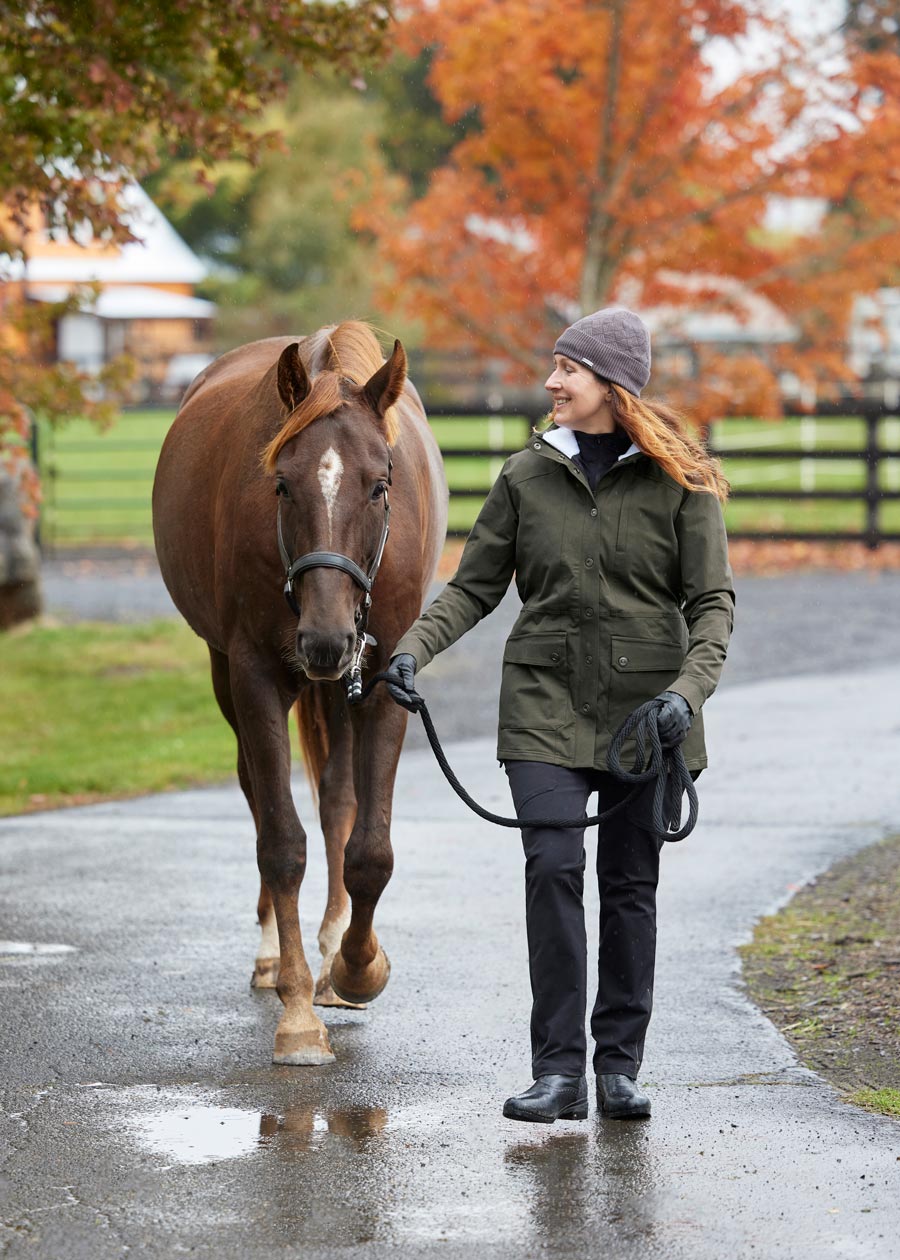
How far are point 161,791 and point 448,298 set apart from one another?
1140 centimetres

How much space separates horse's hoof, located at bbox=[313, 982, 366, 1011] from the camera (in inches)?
221

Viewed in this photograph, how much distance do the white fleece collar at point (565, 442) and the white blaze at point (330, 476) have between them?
554 millimetres

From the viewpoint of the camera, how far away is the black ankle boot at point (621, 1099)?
4480 millimetres

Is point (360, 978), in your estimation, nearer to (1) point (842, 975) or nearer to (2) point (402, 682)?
(2) point (402, 682)

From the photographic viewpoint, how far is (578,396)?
456 centimetres

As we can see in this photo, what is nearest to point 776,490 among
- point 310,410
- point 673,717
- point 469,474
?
point 469,474

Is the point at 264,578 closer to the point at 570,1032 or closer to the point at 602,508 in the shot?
the point at 602,508

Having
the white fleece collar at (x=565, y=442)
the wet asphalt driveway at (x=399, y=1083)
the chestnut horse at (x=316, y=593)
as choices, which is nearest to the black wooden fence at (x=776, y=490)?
the wet asphalt driveway at (x=399, y=1083)

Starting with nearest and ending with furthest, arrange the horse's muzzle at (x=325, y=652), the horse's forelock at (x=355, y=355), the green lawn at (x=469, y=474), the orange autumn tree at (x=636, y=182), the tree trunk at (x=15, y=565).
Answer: the horse's muzzle at (x=325, y=652) < the horse's forelock at (x=355, y=355) < the tree trunk at (x=15, y=565) < the orange autumn tree at (x=636, y=182) < the green lawn at (x=469, y=474)

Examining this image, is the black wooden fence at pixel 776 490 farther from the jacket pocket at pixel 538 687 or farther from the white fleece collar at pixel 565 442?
the jacket pocket at pixel 538 687

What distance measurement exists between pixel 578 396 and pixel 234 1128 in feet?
6.52

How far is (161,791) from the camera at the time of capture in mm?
9523

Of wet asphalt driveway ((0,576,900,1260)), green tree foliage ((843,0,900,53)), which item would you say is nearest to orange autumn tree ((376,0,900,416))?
green tree foliage ((843,0,900,53))

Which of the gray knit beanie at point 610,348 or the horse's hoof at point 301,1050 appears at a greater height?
A: the gray knit beanie at point 610,348
